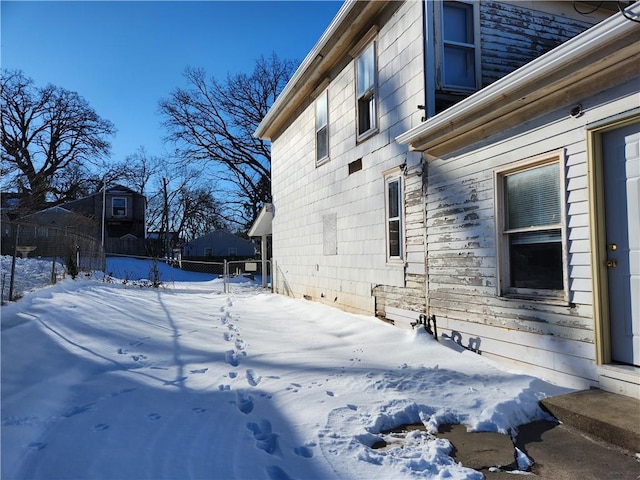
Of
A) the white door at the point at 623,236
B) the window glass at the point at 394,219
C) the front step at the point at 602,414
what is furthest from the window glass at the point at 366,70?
the front step at the point at 602,414

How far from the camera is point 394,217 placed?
23.7ft

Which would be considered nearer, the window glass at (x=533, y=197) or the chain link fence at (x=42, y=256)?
the window glass at (x=533, y=197)

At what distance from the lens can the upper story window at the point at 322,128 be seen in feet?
32.9

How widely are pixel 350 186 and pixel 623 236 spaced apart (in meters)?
5.51

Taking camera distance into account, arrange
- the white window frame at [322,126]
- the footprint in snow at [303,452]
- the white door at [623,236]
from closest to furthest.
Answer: the footprint in snow at [303,452]
the white door at [623,236]
the white window frame at [322,126]

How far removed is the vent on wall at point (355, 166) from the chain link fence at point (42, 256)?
18.4 feet

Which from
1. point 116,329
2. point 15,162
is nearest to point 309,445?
point 116,329

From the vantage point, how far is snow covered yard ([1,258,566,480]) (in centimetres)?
279

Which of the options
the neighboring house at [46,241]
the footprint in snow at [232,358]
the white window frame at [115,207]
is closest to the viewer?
the footprint in snow at [232,358]

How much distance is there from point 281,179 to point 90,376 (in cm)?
979

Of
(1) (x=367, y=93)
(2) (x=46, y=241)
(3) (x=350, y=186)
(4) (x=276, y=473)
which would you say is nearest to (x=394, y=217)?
(3) (x=350, y=186)

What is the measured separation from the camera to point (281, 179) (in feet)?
44.5

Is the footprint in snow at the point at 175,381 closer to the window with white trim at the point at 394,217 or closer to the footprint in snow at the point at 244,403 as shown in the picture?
the footprint in snow at the point at 244,403

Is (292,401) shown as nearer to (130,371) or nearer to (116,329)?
(130,371)
